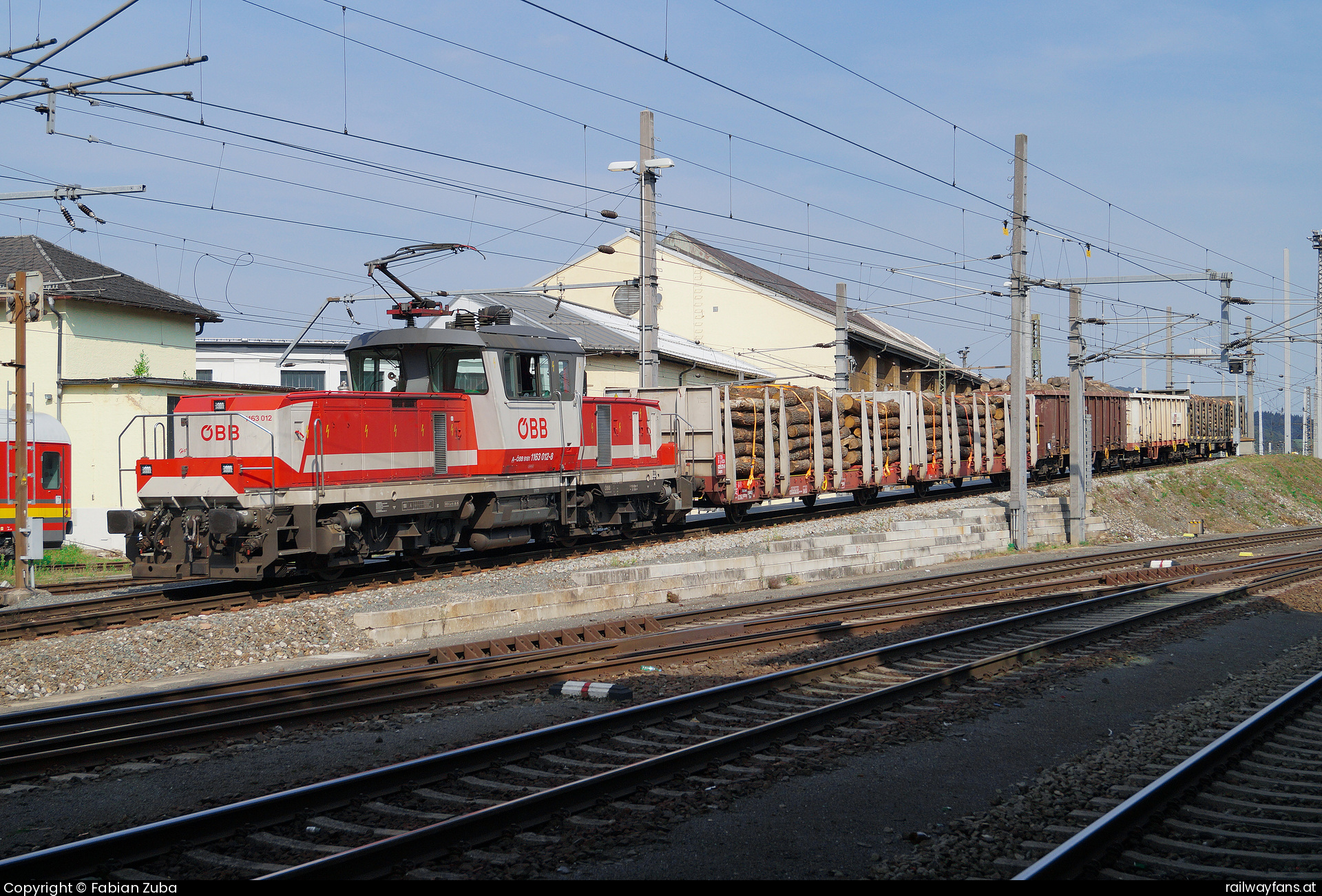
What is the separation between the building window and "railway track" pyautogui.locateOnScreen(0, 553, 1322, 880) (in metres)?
41.2

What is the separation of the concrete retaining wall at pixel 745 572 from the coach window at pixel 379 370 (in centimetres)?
414

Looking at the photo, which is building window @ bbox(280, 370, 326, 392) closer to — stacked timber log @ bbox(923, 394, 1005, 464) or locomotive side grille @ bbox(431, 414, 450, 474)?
stacked timber log @ bbox(923, 394, 1005, 464)

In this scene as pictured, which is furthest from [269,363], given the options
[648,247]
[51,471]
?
[648,247]

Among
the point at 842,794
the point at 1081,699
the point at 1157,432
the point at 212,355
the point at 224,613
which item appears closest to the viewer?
the point at 842,794

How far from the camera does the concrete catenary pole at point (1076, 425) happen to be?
2422 cm

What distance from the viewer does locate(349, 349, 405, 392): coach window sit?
1526 cm

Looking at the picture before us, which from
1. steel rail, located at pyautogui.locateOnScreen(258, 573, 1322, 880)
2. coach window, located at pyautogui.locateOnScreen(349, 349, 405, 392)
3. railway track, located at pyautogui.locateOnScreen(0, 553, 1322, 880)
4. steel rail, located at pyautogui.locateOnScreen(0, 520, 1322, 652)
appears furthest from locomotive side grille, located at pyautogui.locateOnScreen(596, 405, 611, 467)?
steel rail, located at pyautogui.locateOnScreen(258, 573, 1322, 880)

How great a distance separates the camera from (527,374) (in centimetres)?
1622

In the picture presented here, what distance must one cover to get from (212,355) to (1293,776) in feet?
158

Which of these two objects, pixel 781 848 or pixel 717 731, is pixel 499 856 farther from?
pixel 717 731

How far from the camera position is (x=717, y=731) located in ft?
23.9

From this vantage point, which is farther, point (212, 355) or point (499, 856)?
point (212, 355)

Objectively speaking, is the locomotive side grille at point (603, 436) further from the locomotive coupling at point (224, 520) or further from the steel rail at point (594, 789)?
the steel rail at point (594, 789)

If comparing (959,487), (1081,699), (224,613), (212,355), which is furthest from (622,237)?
(1081,699)
